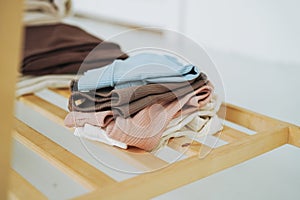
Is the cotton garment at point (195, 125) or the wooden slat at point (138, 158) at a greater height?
the cotton garment at point (195, 125)

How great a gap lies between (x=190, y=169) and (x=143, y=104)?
169 millimetres

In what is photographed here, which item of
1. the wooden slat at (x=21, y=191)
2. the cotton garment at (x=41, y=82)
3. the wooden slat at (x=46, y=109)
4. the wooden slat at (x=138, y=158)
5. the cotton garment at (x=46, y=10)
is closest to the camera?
the wooden slat at (x=21, y=191)

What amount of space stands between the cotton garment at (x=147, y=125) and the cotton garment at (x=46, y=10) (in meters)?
0.96

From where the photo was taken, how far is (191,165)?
2.64 feet

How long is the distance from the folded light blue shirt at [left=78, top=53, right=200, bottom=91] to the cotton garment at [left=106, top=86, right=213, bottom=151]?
0.05 m

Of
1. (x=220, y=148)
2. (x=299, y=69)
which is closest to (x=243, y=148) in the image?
(x=220, y=148)

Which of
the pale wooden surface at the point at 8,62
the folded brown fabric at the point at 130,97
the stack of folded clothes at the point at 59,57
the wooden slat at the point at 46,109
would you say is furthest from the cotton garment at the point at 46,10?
the pale wooden surface at the point at 8,62

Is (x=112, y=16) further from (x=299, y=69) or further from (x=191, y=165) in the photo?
(x=191, y=165)

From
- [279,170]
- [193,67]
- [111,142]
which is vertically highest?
[193,67]

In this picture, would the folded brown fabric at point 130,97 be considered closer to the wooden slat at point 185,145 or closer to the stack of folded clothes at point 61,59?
the wooden slat at point 185,145

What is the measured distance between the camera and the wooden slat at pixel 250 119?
1.04m

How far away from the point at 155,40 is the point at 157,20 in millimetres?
222

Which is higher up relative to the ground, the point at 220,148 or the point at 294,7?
the point at 294,7

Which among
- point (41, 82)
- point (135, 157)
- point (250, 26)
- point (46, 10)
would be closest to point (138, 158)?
point (135, 157)
